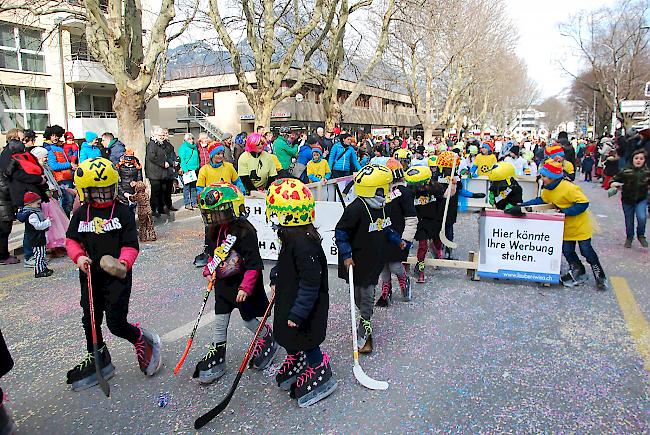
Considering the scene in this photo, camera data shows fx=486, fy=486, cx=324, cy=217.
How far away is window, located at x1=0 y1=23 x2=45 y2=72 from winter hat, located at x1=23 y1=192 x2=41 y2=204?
17444mm

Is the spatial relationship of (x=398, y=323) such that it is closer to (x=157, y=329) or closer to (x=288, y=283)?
(x=288, y=283)

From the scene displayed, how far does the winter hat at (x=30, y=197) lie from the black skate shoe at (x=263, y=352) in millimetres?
4827

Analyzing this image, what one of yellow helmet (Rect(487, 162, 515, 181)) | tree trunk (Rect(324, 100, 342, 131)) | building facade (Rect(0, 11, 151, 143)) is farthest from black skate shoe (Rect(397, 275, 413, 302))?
building facade (Rect(0, 11, 151, 143))

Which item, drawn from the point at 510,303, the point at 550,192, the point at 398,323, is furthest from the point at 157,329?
the point at 550,192

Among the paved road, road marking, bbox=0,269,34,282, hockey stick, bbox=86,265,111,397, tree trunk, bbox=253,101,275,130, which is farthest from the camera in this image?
tree trunk, bbox=253,101,275,130

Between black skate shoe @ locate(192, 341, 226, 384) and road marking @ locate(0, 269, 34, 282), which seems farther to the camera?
road marking @ locate(0, 269, 34, 282)

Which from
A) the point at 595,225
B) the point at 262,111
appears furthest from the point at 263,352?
the point at 262,111

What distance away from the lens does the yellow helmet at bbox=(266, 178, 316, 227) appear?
3.30 metres

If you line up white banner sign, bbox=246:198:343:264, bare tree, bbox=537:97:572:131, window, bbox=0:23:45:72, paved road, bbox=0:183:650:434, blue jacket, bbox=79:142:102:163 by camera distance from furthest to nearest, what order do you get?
1. bare tree, bbox=537:97:572:131
2. window, bbox=0:23:45:72
3. blue jacket, bbox=79:142:102:163
4. white banner sign, bbox=246:198:343:264
5. paved road, bbox=0:183:650:434

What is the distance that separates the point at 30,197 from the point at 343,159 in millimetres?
6736

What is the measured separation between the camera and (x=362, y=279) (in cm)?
438

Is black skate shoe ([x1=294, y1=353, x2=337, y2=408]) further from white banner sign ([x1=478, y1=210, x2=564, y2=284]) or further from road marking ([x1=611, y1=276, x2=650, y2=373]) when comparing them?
white banner sign ([x1=478, y1=210, x2=564, y2=284])

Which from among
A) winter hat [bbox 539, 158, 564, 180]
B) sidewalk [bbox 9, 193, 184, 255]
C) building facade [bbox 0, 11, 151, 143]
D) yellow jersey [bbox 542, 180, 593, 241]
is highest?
building facade [bbox 0, 11, 151, 143]

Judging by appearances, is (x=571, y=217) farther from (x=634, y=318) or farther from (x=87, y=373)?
(x=87, y=373)
